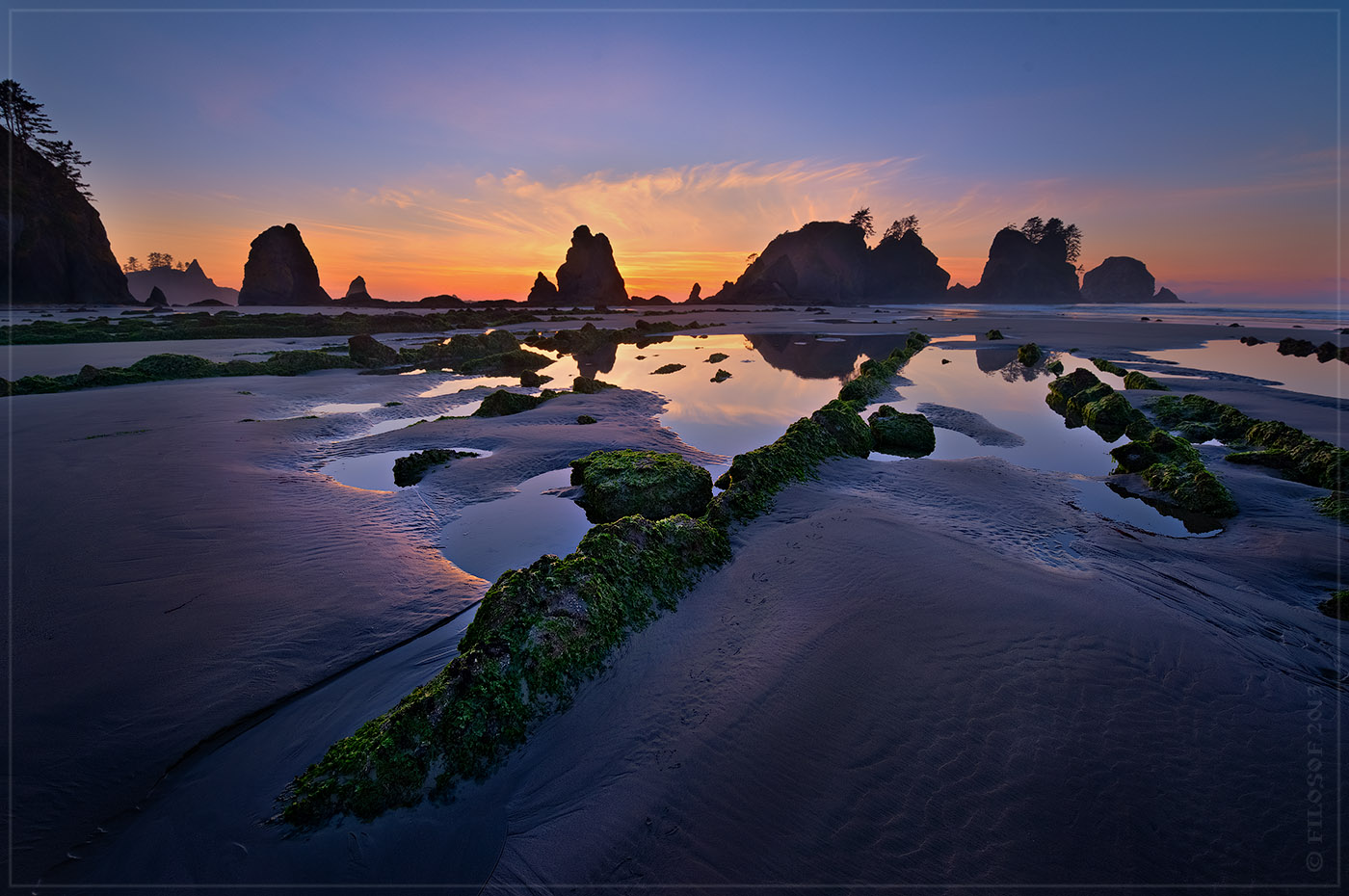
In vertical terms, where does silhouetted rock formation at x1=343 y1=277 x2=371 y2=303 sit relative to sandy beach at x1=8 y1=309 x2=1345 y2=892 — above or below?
above

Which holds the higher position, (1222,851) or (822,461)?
(822,461)

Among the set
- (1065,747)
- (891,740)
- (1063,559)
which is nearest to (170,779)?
(891,740)

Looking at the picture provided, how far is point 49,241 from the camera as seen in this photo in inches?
2176

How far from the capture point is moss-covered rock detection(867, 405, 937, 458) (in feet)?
31.4

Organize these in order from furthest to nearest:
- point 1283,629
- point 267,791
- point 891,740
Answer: point 1283,629 → point 891,740 → point 267,791

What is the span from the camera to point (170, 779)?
9.66 ft

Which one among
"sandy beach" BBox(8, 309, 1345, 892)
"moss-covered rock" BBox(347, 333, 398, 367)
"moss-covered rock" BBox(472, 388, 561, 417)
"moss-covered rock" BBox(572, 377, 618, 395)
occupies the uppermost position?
"moss-covered rock" BBox(347, 333, 398, 367)

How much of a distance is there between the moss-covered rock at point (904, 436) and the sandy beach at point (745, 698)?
2819 mm

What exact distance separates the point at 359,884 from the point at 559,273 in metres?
126

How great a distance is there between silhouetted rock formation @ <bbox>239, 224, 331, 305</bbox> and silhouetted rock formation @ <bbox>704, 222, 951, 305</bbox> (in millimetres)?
94219

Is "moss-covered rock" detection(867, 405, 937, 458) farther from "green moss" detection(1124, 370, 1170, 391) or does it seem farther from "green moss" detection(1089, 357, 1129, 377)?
"green moss" detection(1089, 357, 1129, 377)

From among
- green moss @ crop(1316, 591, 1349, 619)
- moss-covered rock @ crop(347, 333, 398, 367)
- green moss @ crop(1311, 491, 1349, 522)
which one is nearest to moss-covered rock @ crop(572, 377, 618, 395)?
moss-covered rock @ crop(347, 333, 398, 367)

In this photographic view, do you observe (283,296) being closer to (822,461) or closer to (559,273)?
(559,273)

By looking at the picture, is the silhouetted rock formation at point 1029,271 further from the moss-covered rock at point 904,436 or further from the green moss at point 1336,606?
the green moss at point 1336,606
